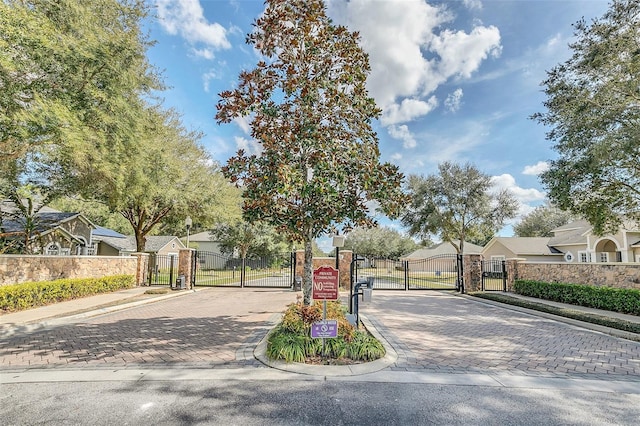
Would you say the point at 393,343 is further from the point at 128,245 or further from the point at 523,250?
the point at 128,245

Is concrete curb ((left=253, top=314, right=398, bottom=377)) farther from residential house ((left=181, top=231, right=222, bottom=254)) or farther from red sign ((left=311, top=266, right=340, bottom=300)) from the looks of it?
residential house ((left=181, top=231, right=222, bottom=254))

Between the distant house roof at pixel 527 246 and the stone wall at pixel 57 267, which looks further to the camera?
the distant house roof at pixel 527 246

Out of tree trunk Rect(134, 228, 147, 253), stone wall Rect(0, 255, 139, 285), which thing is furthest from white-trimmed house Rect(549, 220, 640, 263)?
tree trunk Rect(134, 228, 147, 253)

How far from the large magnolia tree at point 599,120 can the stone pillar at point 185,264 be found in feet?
54.3

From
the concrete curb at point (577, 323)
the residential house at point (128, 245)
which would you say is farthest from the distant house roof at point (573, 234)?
the residential house at point (128, 245)

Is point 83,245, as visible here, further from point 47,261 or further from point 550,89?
point 550,89

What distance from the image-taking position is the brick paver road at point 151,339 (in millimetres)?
5543

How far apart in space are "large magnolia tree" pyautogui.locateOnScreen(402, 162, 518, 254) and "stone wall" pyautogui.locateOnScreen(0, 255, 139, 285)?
62.4ft

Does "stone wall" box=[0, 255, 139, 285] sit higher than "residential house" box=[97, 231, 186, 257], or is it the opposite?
"residential house" box=[97, 231, 186, 257]

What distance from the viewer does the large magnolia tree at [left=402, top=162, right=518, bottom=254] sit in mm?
23672

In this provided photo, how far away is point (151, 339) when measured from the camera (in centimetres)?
680

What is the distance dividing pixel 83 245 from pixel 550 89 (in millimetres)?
27059

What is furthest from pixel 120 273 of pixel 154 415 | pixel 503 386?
pixel 503 386

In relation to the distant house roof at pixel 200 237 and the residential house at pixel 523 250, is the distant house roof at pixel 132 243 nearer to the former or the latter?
the distant house roof at pixel 200 237
